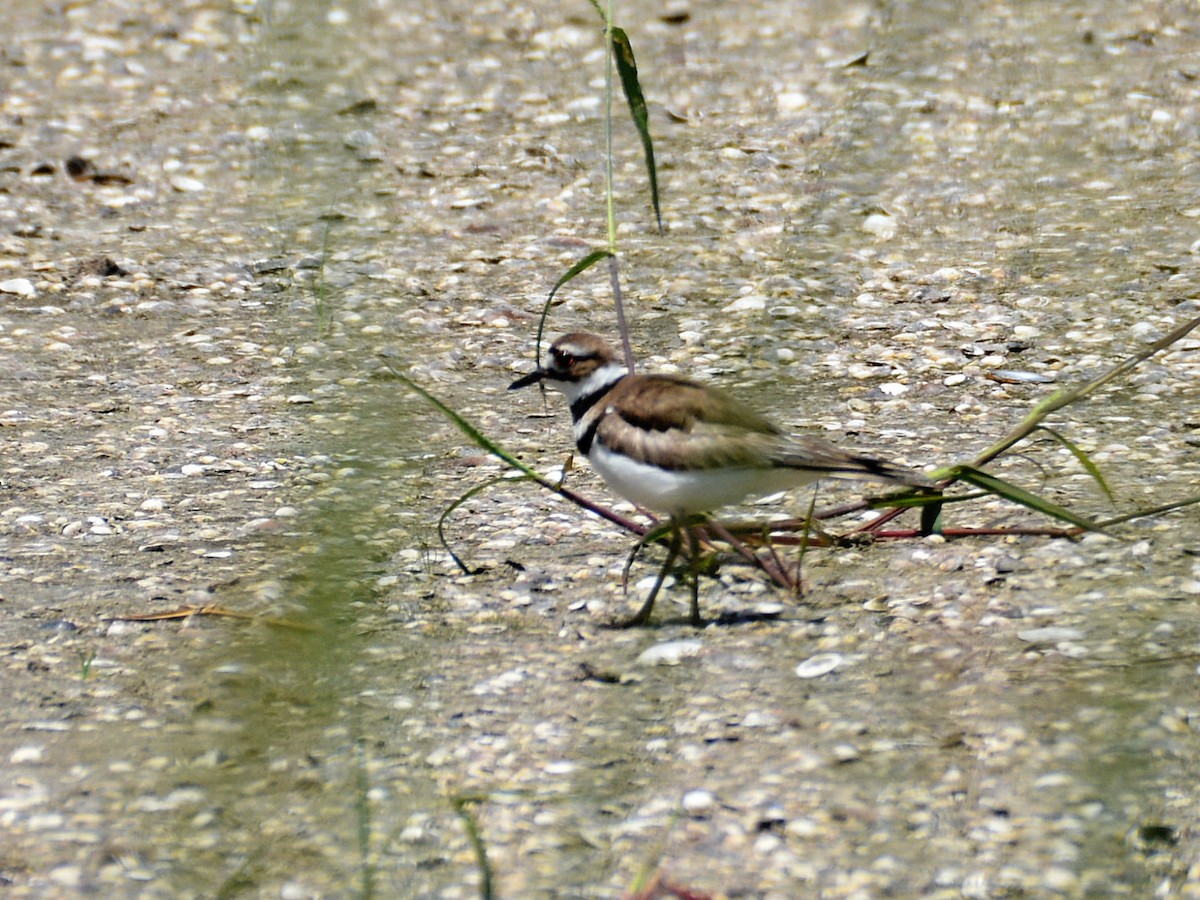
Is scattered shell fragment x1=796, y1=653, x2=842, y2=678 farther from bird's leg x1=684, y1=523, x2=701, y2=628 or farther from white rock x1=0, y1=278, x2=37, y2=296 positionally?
white rock x1=0, y1=278, x2=37, y2=296

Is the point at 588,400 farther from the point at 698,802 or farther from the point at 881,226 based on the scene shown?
the point at 881,226

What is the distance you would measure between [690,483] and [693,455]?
0.07m

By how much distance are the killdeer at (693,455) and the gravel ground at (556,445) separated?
0.23m

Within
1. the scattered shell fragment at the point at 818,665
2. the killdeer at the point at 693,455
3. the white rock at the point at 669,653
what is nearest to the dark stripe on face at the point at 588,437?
the killdeer at the point at 693,455

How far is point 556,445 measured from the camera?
4.96 m

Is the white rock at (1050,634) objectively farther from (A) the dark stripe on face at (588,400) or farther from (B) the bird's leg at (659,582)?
(A) the dark stripe on face at (588,400)

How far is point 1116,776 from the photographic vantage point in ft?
A: 8.21

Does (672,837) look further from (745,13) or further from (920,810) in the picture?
(745,13)

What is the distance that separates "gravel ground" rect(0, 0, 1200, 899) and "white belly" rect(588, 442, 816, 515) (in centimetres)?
31

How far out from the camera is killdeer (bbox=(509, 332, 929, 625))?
3.42 m

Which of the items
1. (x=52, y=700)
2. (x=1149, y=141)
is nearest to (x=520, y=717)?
(x=52, y=700)

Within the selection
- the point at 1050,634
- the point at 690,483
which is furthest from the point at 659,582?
the point at 1050,634

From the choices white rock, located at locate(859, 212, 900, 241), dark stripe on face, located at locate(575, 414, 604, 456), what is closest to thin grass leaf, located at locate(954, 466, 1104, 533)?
dark stripe on face, located at locate(575, 414, 604, 456)

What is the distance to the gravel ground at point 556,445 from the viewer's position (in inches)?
107
